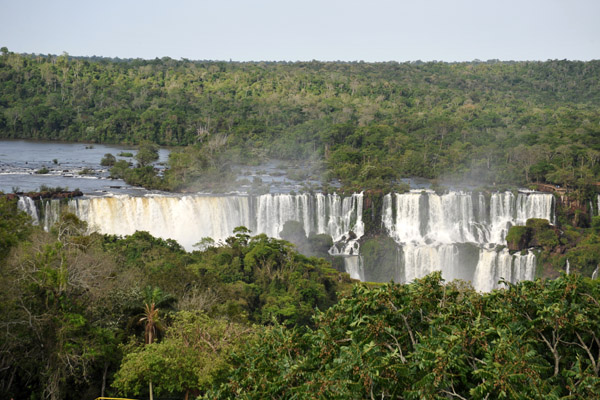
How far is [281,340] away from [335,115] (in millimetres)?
48803

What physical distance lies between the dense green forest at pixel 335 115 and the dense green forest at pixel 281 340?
20997 millimetres

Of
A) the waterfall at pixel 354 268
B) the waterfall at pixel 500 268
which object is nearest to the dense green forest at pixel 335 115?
the waterfall at pixel 354 268

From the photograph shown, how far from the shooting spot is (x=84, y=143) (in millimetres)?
49250

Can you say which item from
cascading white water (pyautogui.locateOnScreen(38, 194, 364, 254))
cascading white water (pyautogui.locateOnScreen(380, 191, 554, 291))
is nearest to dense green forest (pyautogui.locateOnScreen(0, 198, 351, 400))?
cascading white water (pyautogui.locateOnScreen(38, 194, 364, 254))

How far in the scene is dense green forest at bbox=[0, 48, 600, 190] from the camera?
37.6 m

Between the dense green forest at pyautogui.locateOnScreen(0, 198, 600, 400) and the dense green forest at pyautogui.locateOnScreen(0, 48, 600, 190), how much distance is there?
827 inches

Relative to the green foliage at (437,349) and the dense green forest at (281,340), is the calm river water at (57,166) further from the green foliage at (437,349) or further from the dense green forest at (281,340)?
the green foliage at (437,349)

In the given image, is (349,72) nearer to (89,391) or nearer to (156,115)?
(156,115)

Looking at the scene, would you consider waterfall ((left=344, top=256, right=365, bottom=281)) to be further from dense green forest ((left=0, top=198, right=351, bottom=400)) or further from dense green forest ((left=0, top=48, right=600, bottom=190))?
dense green forest ((left=0, top=198, right=351, bottom=400))

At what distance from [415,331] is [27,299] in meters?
6.63

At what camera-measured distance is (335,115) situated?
184 ft

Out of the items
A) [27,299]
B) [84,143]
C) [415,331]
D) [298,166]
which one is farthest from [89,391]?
[84,143]

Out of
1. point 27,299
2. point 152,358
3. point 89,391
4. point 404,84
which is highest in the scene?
point 404,84

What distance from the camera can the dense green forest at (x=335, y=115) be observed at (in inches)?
1480
